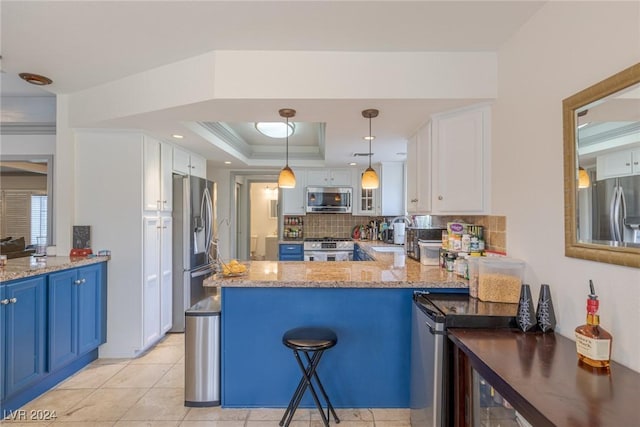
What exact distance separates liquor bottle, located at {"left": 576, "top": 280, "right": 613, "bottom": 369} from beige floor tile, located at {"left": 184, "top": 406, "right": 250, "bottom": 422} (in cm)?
192

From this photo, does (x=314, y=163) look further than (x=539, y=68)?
Yes

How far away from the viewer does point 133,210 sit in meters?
2.94

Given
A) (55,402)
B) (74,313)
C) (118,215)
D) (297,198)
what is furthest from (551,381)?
(297,198)

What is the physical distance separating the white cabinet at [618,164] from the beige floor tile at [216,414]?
238cm

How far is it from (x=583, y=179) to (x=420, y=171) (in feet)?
4.42

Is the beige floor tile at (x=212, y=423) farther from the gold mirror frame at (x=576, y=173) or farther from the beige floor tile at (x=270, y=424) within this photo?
the gold mirror frame at (x=576, y=173)

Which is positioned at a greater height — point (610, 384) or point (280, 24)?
point (280, 24)

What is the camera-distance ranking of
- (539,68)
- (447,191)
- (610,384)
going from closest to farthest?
(610,384), (539,68), (447,191)

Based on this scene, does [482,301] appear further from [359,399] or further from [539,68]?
[539,68]

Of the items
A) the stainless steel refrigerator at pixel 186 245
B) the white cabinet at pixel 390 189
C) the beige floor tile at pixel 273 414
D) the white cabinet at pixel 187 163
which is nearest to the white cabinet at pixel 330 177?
the white cabinet at pixel 390 189

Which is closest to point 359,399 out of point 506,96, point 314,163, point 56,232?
point 506,96

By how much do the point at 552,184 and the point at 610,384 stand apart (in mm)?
936

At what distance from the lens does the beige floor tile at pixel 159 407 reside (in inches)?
82.4

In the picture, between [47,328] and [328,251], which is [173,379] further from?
[328,251]
